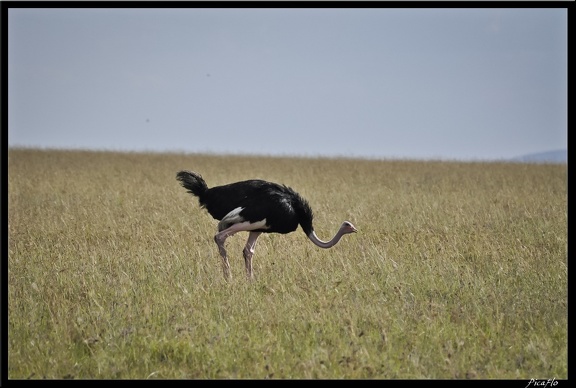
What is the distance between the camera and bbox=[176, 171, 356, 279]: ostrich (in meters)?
7.66

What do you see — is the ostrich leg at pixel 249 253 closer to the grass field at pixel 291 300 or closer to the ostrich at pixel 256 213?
the ostrich at pixel 256 213

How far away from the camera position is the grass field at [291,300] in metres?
5.12

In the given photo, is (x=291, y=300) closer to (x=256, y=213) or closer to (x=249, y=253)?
(x=256, y=213)

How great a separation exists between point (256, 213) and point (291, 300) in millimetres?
1562

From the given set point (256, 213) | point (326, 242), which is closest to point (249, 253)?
point (256, 213)

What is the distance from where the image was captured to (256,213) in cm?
763

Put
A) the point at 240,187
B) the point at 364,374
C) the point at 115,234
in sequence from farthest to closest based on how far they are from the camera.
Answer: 1. the point at 115,234
2. the point at 240,187
3. the point at 364,374

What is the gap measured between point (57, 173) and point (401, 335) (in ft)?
54.0

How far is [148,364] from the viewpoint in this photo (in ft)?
16.9

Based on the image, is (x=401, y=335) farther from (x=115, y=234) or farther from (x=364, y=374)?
(x=115, y=234)

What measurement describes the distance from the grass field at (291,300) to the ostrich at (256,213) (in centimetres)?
31

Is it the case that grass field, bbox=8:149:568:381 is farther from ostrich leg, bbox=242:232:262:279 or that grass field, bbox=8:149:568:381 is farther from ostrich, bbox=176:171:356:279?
ostrich, bbox=176:171:356:279

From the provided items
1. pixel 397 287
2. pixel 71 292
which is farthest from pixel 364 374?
pixel 71 292

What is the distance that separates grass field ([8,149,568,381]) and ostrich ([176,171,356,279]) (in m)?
0.31
